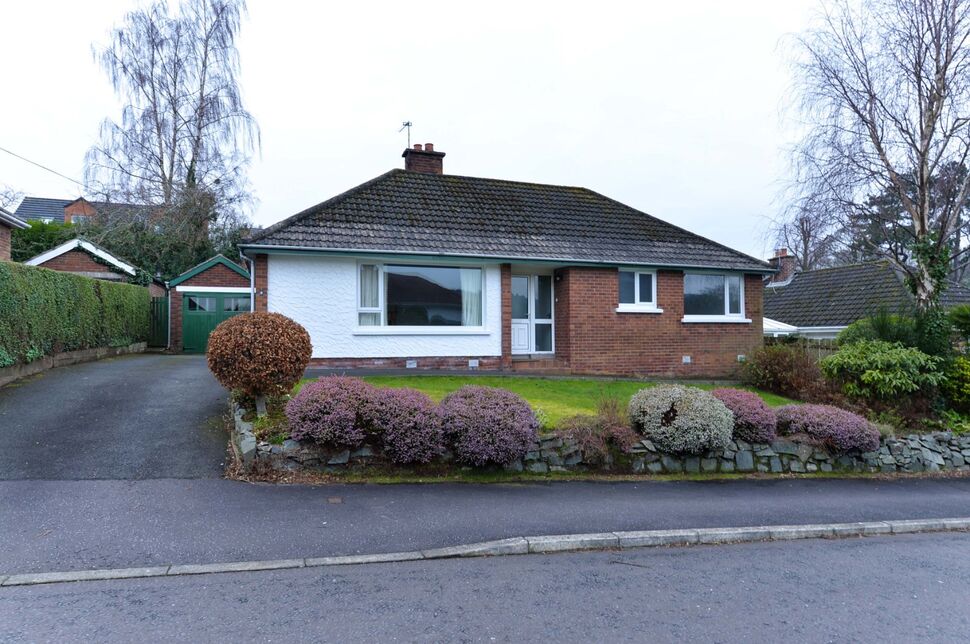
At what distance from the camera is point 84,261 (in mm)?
24125

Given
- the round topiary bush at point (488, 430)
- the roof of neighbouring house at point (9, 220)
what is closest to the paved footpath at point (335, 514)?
the round topiary bush at point (488, 430)

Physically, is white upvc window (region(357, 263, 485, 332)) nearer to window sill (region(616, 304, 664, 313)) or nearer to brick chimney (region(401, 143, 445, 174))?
window sill (region(616, 304, 664, 313))

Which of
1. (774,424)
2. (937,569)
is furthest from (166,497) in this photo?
(774,424)

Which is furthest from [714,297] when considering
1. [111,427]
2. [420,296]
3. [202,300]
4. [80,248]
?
[80,248]

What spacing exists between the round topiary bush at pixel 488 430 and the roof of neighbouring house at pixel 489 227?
20.1ft

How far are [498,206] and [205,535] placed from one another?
40.1 feet

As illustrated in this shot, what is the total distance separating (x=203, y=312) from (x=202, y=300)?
47 centimetres

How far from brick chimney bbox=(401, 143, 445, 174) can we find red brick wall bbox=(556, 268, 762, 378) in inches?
224

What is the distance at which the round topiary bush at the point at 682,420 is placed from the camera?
8039 mm

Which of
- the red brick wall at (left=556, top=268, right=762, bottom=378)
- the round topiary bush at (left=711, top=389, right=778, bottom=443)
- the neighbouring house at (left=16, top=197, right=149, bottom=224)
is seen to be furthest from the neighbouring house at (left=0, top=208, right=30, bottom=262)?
the neighbouring house at (left=16, top=197, right=149, bottom=224)

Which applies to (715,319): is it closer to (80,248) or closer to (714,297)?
(714,297)

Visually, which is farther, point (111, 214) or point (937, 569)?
point (111, 214)

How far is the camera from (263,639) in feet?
11.7

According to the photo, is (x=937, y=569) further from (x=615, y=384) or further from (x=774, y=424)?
(x=615, y=384)
